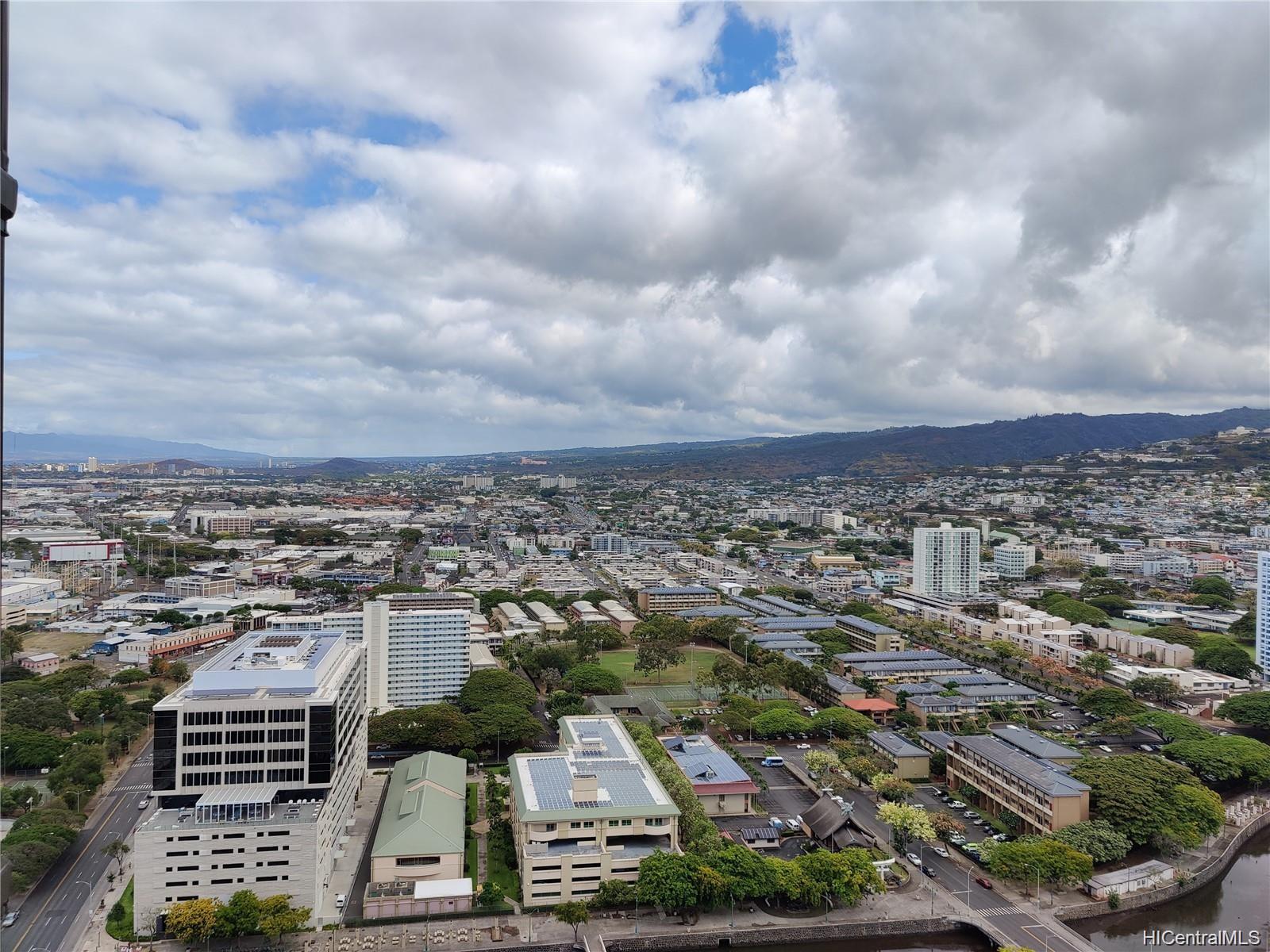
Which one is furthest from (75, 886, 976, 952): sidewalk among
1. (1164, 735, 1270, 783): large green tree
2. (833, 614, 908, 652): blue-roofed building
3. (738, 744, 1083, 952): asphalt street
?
(833, 614, 908, 652): blue-roofed building

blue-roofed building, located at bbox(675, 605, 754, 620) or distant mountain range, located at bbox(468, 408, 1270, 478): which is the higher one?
distant mountain range, located at bbox(468, 408, 1270, 478)

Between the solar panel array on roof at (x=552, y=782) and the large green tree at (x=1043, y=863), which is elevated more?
the solar panel array on roof at (x=552, y=782)

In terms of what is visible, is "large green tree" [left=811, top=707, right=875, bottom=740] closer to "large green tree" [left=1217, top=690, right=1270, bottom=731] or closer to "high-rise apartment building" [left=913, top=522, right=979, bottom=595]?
"large green tree" [left=1217, top=690, right=1270, bottom=731]

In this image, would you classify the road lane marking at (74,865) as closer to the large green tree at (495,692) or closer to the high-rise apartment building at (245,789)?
the high-rise apartment building at (245,789)

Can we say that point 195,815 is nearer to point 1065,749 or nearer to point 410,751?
point 410,751

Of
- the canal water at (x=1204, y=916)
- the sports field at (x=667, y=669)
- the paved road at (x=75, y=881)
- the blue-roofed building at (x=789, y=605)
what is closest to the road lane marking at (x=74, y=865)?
the paved road at (x=75, y=881)

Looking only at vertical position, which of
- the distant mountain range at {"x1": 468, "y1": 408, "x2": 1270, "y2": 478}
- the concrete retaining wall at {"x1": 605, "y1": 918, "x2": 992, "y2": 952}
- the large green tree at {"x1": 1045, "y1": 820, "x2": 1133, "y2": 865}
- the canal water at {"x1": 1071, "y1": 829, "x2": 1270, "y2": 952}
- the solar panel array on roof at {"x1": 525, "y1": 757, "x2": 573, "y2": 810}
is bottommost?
the canal water at {"x1": 1071, "y1": 829, "x2": 1270, "y2": 952}
